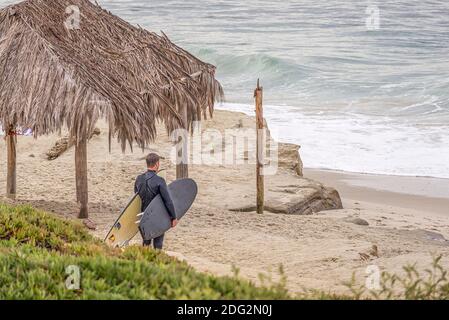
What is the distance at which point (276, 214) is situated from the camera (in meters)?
14.0

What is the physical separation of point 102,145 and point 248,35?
26090 millimetres

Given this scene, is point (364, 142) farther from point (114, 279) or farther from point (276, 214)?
point (114, 279)

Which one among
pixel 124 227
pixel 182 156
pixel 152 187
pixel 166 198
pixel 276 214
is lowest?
pixel 276 214

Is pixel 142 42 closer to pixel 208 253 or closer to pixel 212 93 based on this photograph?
pixel 212 93

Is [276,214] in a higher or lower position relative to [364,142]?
lower

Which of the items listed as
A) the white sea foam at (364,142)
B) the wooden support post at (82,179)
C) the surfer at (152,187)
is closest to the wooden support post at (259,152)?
the wooden support post at (82,179)

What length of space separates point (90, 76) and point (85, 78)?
0.31 feet

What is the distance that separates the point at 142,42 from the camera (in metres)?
12.9

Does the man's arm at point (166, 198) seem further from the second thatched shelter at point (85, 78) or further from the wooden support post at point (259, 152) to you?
the wooden support post at point (259, 152)

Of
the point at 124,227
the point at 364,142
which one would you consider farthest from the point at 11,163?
the point at 364,142

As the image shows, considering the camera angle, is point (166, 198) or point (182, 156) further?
point (182, 156)

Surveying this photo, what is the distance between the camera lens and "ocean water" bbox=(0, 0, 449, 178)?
22.1 m

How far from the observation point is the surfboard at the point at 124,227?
951 cm

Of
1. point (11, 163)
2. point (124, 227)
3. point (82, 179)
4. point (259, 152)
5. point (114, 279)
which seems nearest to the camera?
point (114, 279)
